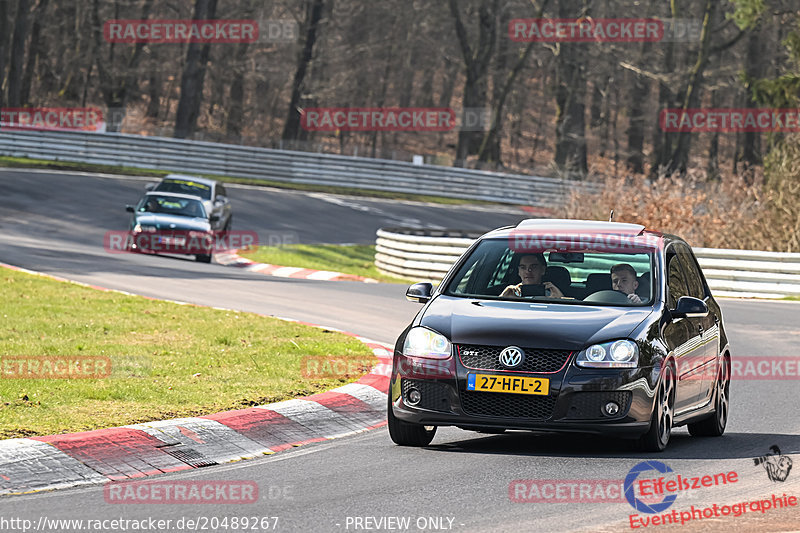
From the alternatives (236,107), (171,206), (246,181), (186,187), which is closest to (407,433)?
(171,206)

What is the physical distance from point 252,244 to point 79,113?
2607cm

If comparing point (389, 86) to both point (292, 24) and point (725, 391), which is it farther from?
point (725, 391)

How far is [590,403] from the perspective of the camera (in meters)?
8.27

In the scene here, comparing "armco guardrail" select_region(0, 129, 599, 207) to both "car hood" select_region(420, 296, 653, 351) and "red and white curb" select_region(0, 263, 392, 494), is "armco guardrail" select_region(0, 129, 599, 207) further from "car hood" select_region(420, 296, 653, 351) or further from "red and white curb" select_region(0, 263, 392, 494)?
"car hood" select_region(420, 296, 653, 351)

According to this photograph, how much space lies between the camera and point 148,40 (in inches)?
2511

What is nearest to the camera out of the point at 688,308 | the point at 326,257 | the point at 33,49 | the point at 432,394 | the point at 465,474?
the point at 465,474

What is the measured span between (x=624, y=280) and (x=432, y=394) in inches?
71.8

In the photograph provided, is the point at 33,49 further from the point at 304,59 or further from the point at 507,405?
the point at 507,405

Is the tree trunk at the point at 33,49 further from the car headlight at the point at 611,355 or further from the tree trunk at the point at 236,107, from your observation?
the car headlight at the point at 611,355

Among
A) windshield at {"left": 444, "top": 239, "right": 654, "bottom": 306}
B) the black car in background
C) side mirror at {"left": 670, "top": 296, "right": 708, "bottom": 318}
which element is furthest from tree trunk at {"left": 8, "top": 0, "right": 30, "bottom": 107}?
side mirror at {"left": 670, "top": 296, "right": 708, "bottom": 318}

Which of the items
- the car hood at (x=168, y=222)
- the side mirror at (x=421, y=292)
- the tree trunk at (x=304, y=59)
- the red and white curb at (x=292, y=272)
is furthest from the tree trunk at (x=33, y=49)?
the side mirror at (x=421, y=292)

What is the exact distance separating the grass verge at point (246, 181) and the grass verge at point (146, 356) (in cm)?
2596

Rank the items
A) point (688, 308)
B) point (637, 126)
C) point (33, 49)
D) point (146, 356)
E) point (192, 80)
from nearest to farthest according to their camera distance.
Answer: point (688, 308) < point (146, 356) < point (192, 80) < point (33, 49) < point (637, 126)

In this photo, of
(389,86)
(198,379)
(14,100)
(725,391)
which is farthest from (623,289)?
(389,86)
